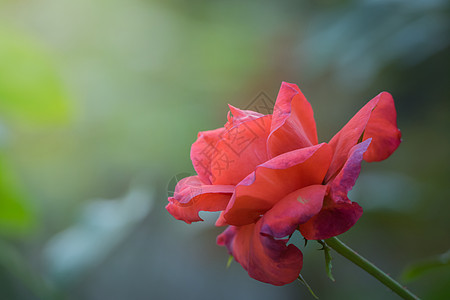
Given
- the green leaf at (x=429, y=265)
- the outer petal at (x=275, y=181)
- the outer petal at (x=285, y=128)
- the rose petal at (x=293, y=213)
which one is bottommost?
the green leaf at (x=429, y=265)

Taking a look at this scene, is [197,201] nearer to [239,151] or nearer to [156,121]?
[239,151]

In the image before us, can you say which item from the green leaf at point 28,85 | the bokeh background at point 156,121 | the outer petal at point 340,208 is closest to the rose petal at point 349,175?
the outer petal at point 340,208

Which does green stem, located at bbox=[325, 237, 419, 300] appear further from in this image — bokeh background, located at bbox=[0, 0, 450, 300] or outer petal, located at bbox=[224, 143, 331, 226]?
bokeh background, located at bbox=[0, 0, 450, 300]

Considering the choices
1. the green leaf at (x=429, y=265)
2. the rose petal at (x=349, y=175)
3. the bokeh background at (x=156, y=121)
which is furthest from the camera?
the bokeh background at (x=156, y=121)

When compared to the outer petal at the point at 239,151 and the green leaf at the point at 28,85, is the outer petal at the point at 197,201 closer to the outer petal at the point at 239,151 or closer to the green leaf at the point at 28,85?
the outer petal at the point at 239,151

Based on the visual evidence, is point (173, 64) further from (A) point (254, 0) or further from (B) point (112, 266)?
(B) point (112, 266)

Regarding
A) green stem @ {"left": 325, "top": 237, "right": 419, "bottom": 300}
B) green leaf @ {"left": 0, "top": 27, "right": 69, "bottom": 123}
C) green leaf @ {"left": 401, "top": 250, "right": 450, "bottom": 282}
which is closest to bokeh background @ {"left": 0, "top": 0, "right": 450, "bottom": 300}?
green leaf @ {"left": 0, "top": 27, "right": 69, "bottom": 123}
